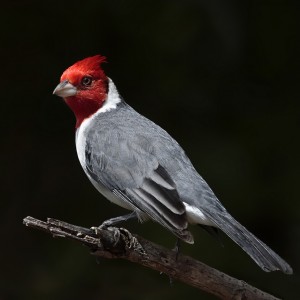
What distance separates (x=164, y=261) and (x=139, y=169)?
0.51m

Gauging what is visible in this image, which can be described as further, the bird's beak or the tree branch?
the bird's beak

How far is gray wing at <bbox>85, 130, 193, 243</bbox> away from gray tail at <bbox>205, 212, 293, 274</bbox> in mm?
209

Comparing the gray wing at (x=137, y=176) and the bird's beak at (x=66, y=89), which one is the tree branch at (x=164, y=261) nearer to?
the gray wing at (x=137, y=176)

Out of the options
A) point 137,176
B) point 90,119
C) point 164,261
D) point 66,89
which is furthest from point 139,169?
point 66,89

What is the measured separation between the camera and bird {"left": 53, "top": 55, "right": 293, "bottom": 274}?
398cm

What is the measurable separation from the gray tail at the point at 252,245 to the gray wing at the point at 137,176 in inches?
8.2

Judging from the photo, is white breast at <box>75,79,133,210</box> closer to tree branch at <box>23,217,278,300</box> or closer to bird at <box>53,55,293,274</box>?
bird at <box>53,55,293,274</box>

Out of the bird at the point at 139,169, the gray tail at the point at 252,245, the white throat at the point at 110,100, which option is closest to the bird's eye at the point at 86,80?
the bird at the point at 139,169

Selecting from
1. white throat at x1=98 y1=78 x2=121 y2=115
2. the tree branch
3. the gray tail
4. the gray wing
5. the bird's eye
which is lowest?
the tree branch

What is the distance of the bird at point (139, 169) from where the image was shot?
3.98 metres

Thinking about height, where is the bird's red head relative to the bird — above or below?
above

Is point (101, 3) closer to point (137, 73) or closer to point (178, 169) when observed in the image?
point (137, 73)

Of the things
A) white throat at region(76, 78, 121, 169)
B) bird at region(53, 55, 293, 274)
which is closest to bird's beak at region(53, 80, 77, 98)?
bird at region(53, 55, 293, 274)

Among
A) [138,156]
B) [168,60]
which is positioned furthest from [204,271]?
[168,60]
